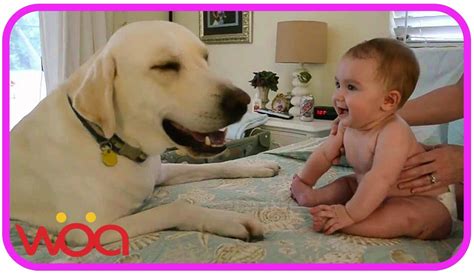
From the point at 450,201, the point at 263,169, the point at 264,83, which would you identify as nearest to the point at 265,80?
the point at 264,83

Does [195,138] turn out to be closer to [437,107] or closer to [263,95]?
[437,107]

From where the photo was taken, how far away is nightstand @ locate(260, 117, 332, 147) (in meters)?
1.08

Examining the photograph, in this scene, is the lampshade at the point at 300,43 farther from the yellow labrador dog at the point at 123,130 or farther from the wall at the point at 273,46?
the yellow labrador dog at the point at 123,130

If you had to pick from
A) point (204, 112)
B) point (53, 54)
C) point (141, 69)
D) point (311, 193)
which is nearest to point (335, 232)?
point (311, 193)

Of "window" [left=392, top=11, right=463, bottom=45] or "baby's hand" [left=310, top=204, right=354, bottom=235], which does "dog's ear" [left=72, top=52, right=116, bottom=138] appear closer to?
"baby's hand" [left=310, top=204, right=354, bottom=235]

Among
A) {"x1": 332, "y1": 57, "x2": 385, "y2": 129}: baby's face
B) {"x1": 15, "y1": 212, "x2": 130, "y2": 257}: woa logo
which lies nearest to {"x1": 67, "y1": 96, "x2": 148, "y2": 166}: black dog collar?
{"x1": 15, "y1": 212, "x2": 130, "y2": 257}: woa logo

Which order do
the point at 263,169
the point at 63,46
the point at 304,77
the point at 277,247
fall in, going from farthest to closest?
1. the point at 63,46
2. the point at 304,77
3. the point at 263,169
4. the point at 277,247

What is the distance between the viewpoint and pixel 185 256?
60cm

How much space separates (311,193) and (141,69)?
0.39 metres

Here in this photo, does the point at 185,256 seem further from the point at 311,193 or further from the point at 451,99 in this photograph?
the point at 451,99

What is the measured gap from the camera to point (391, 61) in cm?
67

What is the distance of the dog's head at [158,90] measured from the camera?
64 cm

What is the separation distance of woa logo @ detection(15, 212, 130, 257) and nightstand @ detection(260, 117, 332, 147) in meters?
0.59

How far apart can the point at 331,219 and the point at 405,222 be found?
0.11 metres
